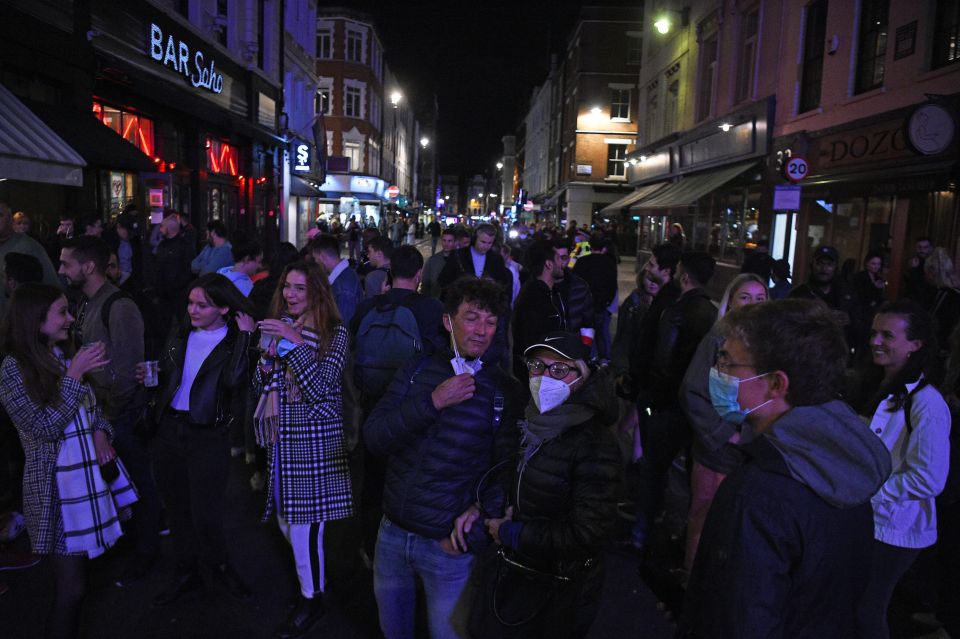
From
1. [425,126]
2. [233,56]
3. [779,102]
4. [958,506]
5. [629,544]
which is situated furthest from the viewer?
[425,126]

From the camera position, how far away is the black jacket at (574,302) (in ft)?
21.5

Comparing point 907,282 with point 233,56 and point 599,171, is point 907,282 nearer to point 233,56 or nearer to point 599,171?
point 233,56

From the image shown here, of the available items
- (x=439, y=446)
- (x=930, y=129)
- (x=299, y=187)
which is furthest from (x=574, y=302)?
(x=299, y=187)

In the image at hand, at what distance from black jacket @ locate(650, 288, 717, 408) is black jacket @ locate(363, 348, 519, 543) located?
205cm

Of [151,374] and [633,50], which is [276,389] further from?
[633,50]

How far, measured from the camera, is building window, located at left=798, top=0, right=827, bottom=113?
15.3 metres

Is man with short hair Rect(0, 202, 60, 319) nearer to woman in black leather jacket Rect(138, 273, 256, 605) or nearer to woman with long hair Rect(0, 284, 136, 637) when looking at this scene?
woman in black leather jacket Rect(138, 273, 256, 605)

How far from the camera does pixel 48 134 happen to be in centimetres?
869

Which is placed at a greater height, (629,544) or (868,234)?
(868,234)

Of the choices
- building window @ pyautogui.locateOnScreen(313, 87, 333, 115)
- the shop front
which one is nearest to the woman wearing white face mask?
the shop front

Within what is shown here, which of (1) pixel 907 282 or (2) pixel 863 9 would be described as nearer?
(1) pixel 907 282

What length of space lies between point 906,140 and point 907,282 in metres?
3.06

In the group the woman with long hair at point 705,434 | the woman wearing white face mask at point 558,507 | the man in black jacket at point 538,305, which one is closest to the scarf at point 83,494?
the woman wearing white face mask at point 558,507

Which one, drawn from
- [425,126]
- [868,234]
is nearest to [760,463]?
[868,234]
